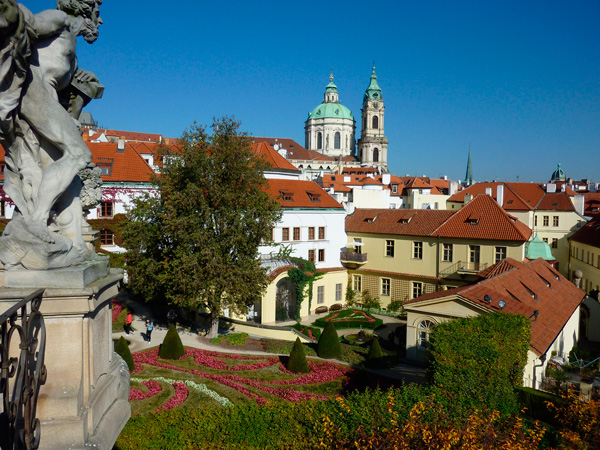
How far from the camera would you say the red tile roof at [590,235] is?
40.2 meters

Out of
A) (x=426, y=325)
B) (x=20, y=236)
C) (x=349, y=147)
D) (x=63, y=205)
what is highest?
(x=349, y=147)

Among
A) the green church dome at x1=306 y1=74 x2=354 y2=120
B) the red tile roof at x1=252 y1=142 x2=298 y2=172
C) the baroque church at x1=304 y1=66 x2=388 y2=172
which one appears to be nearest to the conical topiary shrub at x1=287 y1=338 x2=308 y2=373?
the red tile roof at x1=252 y1=142 x2=298 y2=172

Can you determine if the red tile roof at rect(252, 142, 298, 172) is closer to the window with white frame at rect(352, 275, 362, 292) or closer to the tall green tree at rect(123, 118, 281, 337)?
the window with white frame at rect(352, 275, 362, 292)

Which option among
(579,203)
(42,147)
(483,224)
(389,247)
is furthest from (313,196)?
(579,203)

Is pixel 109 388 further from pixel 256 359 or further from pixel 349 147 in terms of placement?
pixel 349 147

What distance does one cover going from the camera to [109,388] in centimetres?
444

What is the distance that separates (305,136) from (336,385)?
507 ft

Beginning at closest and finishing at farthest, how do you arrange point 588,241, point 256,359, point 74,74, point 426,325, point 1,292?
1. point 1,292
2. point 74,74
3. point 256,359
4. point 426,325
5. point 588,241

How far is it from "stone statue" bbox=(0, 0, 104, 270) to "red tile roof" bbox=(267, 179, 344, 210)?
30608 millimetres

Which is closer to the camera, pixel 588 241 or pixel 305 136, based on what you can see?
pixel 588 241

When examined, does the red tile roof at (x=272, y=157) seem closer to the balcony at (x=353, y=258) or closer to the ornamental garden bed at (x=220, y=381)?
the balcony at (x=353, y=258)

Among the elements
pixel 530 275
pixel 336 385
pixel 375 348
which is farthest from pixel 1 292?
pixel 530 275

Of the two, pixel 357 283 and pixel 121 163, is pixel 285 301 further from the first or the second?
pixel 121 163

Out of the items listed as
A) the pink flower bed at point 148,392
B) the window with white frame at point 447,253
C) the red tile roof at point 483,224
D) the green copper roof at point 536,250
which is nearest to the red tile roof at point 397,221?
the red tile roof at point 483,224
